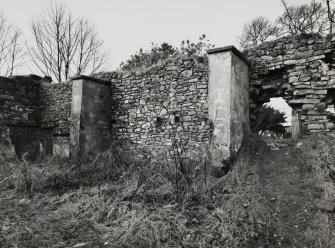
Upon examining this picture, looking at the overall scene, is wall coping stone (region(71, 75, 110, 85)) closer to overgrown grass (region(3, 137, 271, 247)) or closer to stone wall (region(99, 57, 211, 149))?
stone wall (region(99, 57, 211, 149))

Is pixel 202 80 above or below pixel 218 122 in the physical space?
above

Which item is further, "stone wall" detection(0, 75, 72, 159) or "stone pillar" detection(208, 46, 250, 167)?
"stone wall" detection(0, 75, 72, 159)

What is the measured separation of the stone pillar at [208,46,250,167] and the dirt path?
707 millimetres

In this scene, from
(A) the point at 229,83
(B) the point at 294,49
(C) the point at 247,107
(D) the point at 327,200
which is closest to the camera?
(D) the point at 327,200

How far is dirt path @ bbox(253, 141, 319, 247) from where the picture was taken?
12.1 feet

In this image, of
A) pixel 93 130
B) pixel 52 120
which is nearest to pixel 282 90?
pixel 93 130

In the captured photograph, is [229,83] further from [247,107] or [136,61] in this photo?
[136,61]

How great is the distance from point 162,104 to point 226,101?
2.08 m

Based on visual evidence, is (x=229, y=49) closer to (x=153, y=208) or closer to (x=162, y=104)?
(x=162, y=104)

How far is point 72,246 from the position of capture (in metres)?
3.46

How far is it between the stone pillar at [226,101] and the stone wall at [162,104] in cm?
42

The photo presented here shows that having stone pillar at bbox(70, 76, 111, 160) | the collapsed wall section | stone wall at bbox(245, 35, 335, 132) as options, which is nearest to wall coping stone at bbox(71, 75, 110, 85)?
stone pillar at bbox(70, 76, 111, 160)

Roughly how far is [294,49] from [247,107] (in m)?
1.73

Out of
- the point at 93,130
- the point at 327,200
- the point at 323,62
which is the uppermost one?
the point at 323,62
